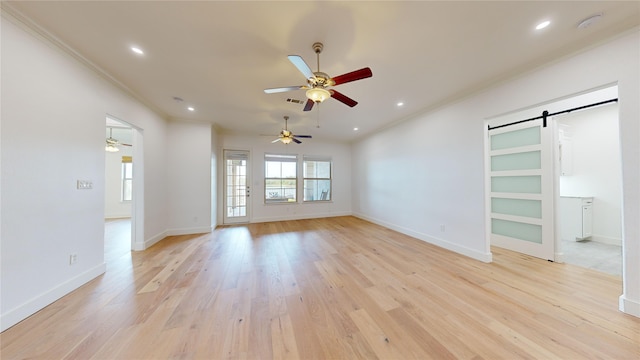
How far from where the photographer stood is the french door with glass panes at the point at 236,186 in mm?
5969

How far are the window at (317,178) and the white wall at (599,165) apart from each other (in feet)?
18.0

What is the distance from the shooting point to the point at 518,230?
3494 mm

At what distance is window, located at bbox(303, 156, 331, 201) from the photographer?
690 centimetres

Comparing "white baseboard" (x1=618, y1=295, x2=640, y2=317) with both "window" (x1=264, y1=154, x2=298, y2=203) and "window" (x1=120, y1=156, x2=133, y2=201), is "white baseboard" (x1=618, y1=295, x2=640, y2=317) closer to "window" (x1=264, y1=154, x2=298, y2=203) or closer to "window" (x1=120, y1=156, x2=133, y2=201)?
"window" (x1=264, y1=154, x2=298, y2=203)

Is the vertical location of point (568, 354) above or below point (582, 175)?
below

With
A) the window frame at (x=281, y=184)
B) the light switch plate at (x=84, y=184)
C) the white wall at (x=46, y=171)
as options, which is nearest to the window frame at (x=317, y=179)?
the window frame at (x=281, y=184)

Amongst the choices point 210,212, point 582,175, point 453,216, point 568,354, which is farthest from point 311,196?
point 582,175

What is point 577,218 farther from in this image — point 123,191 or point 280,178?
point 123,191

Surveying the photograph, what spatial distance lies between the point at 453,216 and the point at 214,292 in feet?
12.8

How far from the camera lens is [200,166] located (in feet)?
15.9

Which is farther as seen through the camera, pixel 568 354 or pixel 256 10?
pixel 256 10

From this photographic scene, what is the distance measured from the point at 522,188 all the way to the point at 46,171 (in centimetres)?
639

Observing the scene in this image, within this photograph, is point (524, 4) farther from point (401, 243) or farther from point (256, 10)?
point (401, 243)

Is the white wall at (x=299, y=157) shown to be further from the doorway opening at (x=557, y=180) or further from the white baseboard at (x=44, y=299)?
the doorway opening at (x=557, y=180)
